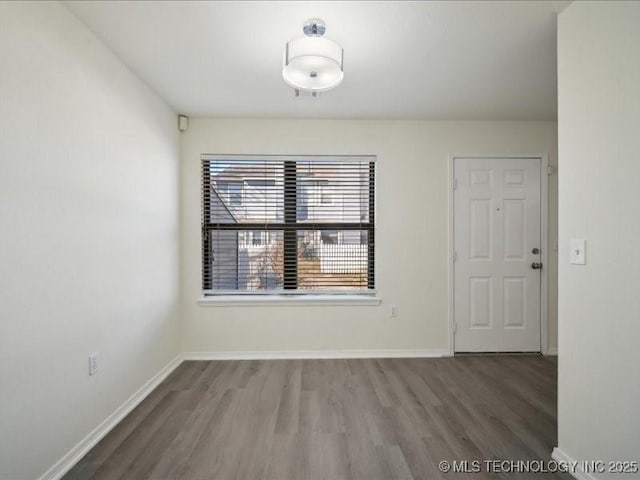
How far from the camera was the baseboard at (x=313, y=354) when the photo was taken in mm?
3043

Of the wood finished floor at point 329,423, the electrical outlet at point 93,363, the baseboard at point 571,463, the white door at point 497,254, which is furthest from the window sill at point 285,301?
the baseboard at point 571,463

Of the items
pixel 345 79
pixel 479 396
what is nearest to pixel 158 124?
pixel 345 79

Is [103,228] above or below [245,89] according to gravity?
below

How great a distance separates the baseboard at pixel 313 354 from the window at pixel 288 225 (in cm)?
63

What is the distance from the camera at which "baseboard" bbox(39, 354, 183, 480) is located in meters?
1.53

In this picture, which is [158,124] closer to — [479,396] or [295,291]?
[295,291]

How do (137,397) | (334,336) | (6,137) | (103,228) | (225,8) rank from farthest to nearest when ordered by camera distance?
(334,336) < (137,397) < (103,228) < (225,8) < (6,137)

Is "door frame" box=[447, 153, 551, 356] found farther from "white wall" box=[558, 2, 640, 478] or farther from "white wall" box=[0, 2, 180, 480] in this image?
"white wall" box=[0, 2, 180, 480]

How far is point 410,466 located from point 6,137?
252 cm

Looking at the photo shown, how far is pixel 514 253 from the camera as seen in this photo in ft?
10.3

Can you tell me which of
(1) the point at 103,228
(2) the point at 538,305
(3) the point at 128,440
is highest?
(1) the point at 103,228

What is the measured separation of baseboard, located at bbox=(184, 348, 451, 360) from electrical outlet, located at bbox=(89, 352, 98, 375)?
51.0 inches

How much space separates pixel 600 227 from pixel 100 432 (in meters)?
3.01

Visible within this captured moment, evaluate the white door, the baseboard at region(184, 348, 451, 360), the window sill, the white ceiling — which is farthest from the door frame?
the window sill
